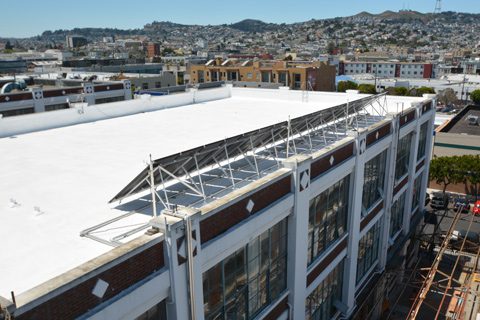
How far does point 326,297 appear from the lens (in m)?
A: 19.4

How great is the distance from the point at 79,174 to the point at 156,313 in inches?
287

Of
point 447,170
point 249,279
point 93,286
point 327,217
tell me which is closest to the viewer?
point 93,286

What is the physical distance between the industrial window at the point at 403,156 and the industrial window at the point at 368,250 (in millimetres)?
4247

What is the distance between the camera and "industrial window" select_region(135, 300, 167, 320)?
9688 millimetres

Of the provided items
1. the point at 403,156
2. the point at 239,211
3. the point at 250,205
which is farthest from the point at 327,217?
the point at 403,156

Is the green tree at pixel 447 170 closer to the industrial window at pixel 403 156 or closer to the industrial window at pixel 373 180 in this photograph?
the industrial window at pixel 403 156

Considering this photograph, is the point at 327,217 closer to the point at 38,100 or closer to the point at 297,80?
the point at 38,100

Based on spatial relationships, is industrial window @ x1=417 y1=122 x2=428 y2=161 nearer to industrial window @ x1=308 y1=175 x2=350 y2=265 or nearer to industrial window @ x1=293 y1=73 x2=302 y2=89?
industrial window @ x1=308 y1=175 x2=350 y2=265

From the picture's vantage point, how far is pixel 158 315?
394 inches

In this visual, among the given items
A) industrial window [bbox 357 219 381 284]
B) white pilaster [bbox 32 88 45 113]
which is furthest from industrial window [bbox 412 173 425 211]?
white pilaster [bbox 32 88 45 113]

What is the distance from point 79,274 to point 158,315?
2783 mm

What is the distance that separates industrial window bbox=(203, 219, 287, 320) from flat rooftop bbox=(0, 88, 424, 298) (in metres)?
A: 2.62

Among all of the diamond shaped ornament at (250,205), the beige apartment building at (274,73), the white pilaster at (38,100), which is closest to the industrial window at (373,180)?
the diamond shaped ornament at (250,205)

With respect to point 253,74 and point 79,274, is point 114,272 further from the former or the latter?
point 253,74
